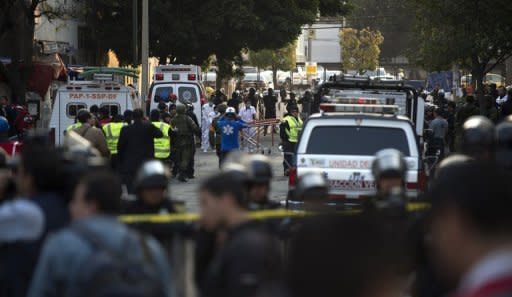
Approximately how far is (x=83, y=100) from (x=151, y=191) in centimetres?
1847

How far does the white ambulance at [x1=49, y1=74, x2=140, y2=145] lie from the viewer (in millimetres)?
25625

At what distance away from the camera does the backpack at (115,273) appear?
16.9 ft

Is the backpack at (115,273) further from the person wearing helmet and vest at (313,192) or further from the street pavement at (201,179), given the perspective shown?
the street pavement at (201,179)

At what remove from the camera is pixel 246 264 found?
507cm

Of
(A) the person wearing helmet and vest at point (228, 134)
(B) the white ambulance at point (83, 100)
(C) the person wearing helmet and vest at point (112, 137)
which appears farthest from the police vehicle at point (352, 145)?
(B) the white ambulance at point (83, 100)

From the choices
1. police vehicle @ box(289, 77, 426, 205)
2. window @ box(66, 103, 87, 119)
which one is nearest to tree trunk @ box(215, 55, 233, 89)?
window @ box(66, 103, 87, 119)

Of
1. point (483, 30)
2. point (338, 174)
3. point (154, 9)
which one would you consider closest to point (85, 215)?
point (338, 174)

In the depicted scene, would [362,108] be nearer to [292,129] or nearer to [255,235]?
[292,129]

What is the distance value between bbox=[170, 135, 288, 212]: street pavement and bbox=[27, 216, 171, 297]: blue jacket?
10.8m

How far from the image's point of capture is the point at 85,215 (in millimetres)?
5488

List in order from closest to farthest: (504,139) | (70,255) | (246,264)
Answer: (246,264) < (70,255) < (504,139)

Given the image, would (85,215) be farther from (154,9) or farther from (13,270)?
(154,9)

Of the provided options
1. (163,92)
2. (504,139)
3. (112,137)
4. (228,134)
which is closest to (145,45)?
(163,92)

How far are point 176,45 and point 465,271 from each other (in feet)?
149
